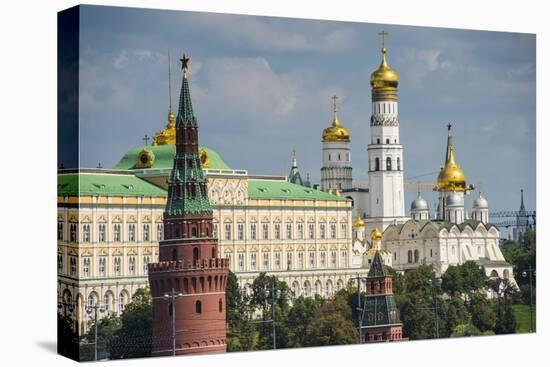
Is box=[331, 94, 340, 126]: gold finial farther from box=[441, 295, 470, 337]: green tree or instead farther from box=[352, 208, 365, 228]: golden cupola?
box=[352, 208, 365, 228]: golden cupola

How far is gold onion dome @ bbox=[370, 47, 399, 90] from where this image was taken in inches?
1897

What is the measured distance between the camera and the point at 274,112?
154ft

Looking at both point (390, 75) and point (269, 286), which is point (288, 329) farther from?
point (390, 75)

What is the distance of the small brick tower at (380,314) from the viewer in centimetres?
4756

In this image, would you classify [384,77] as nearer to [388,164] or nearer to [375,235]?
[388,164]

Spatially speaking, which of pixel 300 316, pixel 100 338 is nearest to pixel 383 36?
pixel 300 316

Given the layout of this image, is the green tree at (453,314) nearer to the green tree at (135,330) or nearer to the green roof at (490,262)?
the green roof at (490,262)

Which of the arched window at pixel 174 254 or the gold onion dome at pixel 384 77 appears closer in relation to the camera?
the arched window at pixel 174 254

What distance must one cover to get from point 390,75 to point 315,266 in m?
5.41

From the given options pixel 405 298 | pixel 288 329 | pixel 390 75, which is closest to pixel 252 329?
pixel 288 329

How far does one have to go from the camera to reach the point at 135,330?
44219mm

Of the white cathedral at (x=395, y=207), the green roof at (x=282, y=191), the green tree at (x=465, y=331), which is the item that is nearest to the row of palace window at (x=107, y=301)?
the green roof at (x=282, y=191)

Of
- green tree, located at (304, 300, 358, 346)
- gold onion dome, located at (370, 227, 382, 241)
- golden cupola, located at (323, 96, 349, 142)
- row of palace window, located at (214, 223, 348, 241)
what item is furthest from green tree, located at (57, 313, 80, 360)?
gold onion dome, located at (370, 227, 382, 241)

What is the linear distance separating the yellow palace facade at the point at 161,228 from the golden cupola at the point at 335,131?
1.68 meters
